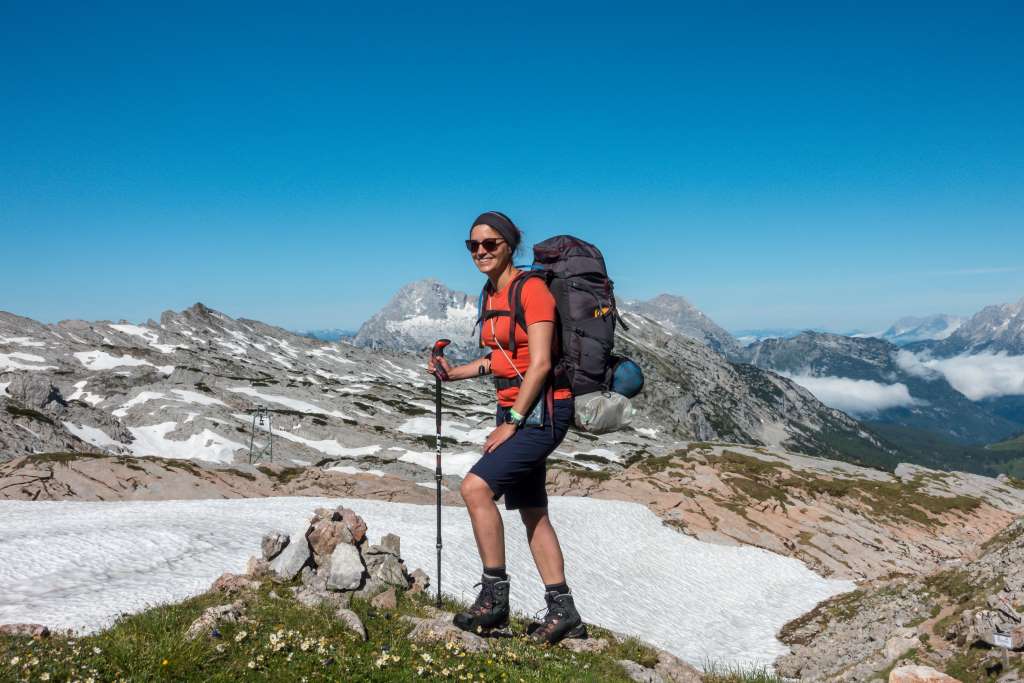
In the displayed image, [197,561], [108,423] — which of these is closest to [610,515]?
[197,561]

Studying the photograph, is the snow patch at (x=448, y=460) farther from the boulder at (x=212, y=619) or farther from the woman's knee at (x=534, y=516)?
the woman's knee at (x=534, y=516)

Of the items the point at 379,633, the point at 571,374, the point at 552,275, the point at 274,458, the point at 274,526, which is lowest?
the point at 274,458

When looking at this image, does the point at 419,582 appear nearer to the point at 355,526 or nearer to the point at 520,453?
the point at 355,526

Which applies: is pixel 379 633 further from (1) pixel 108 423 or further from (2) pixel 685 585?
(1) pixel 108 423

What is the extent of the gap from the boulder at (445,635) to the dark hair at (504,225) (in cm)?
526

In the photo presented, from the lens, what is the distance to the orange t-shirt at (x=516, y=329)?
7.17m

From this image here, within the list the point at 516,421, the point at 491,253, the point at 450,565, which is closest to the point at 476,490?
the point at 516,421

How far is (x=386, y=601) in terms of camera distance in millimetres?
10758

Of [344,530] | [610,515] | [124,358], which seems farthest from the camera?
[124,358]

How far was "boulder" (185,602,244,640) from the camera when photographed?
7668 millimetres

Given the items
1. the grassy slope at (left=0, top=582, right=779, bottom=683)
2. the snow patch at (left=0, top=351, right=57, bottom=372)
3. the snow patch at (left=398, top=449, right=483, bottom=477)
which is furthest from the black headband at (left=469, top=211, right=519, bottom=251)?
the snow patch at (left=0, top=351, right=57, bottom=372)

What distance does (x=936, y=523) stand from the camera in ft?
177

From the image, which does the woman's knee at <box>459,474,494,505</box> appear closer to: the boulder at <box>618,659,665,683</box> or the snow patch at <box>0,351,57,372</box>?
the boulder at <box>618,659,665,683</box>

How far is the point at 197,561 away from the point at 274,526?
7.40 meters
